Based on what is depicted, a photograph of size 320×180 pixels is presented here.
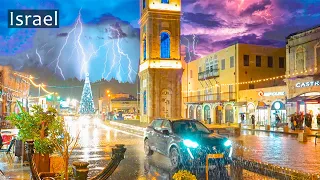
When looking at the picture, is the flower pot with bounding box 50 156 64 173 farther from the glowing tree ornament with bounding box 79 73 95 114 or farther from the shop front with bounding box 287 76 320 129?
the glowing tree ornament with bounding box 79 73 95 114

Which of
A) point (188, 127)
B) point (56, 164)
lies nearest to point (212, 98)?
point (188, 127)

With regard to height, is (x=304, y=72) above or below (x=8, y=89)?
above

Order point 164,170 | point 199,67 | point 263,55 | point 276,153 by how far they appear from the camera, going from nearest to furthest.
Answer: point 164,170, point 276,153, point 263,55, point 199,67

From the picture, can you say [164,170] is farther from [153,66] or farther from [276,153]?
[153,66]

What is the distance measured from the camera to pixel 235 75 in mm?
46562

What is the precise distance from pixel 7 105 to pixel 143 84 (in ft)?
51.2

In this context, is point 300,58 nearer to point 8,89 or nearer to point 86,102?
point 8,89

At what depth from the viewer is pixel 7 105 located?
40.5 metres

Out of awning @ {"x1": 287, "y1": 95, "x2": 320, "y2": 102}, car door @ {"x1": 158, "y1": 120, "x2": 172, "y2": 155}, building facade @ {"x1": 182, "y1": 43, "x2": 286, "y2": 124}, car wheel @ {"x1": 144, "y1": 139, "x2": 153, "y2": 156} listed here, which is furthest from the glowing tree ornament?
car door @ {"x1": 158, "y1": 120, "x2": 172, "y2": 155}

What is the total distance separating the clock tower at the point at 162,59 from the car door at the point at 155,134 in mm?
26394

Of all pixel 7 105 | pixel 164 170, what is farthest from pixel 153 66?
pixel 164 170

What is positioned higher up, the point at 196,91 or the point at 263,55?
the point at 263,55

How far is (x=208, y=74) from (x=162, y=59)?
42.3 ft

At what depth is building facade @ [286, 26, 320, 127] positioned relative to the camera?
32656 mm
